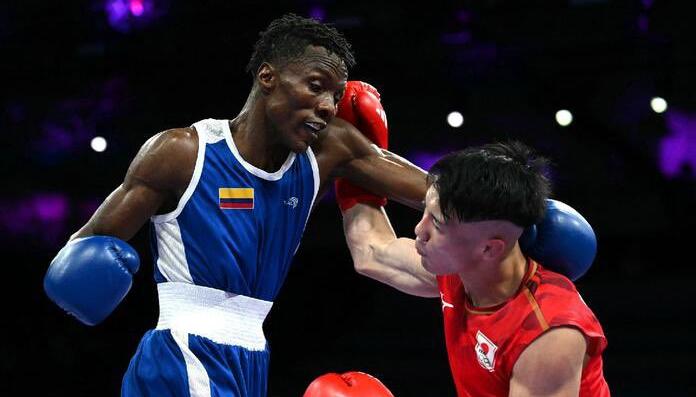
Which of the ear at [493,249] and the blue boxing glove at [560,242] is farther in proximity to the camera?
the blue boxing glove at [560,242]

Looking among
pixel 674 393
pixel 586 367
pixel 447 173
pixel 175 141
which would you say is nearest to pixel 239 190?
pixel 175 141

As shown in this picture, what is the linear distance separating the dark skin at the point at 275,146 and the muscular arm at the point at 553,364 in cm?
81

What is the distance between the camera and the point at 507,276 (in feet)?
8.44

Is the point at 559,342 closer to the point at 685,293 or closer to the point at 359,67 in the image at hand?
the point at 359,67

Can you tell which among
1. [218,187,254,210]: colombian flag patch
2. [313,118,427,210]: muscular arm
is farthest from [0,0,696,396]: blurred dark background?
[218,187,254,210]: colombian flag patch

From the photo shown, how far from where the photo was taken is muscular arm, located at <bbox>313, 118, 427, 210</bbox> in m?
3.04

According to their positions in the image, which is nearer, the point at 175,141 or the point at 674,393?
the point at 175,141

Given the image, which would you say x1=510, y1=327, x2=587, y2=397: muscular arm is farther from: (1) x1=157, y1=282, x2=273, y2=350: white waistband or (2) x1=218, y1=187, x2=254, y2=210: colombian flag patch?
(2) x1=218, y1=187, x2=254, y2=210: colombian flag patch

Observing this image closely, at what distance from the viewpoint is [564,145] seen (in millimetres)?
7773

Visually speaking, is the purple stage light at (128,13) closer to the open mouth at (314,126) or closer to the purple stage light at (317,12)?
the purple stage light at (317,12)

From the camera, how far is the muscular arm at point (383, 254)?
299 centimetres

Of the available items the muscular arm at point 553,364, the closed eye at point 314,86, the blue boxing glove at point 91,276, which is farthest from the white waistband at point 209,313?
the muscular arm at point 553,364

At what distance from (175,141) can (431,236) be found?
792 mm

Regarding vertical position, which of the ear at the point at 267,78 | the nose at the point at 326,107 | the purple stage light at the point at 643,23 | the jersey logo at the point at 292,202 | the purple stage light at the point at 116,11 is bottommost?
the jersey logo at the point at 292,202
